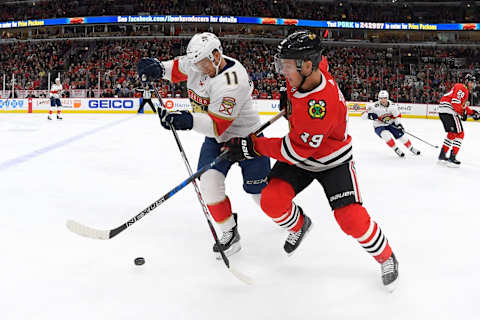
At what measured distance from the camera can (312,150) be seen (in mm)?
1841

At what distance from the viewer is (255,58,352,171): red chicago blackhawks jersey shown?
1.76 meters

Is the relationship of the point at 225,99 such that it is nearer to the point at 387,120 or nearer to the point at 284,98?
the point at 284,98

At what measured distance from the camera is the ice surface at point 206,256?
5.95ft

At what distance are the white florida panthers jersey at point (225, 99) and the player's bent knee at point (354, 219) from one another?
0.77m

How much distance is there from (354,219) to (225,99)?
904 millimetres

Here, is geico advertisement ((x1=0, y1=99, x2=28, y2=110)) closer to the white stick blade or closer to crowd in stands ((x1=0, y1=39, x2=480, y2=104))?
crowd in stands ((x1=0, y1=39, x2=480, y2=104))

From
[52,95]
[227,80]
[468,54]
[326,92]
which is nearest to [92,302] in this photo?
[227,80]

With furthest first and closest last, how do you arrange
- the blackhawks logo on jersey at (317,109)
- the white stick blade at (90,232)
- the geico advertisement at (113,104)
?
the geico advertisement at (113,104), the white stick blade at (90,232), the blackhawks logo on jersey at (317,109)

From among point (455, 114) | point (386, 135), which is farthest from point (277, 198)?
point (455, 114)

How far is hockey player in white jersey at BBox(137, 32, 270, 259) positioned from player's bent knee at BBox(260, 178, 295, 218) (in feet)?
1.07

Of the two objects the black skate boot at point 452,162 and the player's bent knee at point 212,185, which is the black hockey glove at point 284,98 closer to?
the player's bent knee at point 212,185

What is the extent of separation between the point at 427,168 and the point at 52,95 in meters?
9.52

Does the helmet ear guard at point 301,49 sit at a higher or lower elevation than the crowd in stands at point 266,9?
lower

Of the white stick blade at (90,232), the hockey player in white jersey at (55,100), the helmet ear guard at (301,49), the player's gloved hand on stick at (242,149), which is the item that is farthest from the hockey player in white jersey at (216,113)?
the hockey player in white jersey at (55,100)
